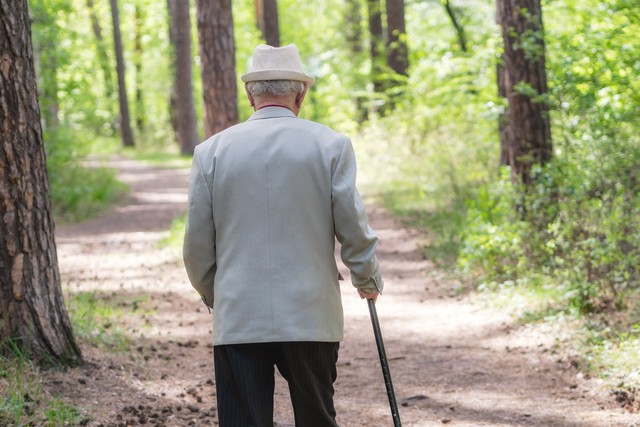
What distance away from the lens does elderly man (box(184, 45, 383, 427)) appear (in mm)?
3129

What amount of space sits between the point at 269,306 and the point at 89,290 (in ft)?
A: 17.9

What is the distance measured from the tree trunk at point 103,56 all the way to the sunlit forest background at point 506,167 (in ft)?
48.4

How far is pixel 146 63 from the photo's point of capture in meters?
40.1

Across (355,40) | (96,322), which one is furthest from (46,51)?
(355,40)

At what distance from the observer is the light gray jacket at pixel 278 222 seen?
10.3 feet

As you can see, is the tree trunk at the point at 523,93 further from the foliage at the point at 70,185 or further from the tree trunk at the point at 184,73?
the tree trunk at the point at 184,73

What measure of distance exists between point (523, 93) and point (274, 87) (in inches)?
204

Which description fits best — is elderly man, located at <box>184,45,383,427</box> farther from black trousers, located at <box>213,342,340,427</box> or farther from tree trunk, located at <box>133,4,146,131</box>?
tree trunk, located at <box>133,4,146,131</box>

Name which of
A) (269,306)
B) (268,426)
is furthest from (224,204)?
(268,426)

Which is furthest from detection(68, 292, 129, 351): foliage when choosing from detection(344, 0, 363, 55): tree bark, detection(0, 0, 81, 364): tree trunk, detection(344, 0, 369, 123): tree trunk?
detection(344, 0, 363, 55): tree bark

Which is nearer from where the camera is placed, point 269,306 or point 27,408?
point 269,306

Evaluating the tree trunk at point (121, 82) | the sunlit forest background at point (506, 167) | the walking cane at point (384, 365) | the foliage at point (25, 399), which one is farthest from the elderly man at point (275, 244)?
the tree trunk at point (121, 82)

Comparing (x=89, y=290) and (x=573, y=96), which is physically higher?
(x=573, y=96)

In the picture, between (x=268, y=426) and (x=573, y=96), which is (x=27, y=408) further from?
(x=573, y=96)
